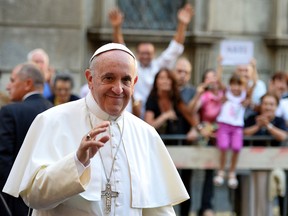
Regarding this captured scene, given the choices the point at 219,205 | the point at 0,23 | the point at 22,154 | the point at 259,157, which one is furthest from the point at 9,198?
the point at 0,23

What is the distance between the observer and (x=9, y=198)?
6656 millimetres

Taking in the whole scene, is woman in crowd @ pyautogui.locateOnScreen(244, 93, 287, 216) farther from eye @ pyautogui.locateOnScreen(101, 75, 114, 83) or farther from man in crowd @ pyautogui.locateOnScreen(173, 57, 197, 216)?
eye @ pyautogui.locateOnScreen(101, 75, 114, 83)

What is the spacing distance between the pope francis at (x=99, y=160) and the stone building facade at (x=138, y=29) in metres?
8.60

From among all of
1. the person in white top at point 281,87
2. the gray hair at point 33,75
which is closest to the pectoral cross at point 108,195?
the gray hair at point 33,75

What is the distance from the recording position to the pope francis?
14.0 feet

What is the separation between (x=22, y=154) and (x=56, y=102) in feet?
16.2

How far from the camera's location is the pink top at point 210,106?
1002cm

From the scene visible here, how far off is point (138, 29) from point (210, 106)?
5.27 metres

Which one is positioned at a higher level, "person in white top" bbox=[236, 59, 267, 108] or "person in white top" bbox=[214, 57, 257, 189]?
"person in white top" bbox=[236, 59, 267, 108]

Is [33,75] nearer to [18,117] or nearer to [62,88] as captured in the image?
[18,117]

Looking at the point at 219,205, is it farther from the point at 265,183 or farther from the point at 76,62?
the point at 76,62

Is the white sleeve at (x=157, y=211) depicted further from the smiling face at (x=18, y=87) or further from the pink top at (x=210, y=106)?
the pink top at (x=210, y=106)

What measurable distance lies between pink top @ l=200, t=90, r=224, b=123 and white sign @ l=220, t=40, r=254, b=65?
1709mm

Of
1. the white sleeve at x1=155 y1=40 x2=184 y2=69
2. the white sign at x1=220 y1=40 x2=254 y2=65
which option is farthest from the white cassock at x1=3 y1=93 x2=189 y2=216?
the white sign at x1=220 y1=40 x2=254 y2=65
